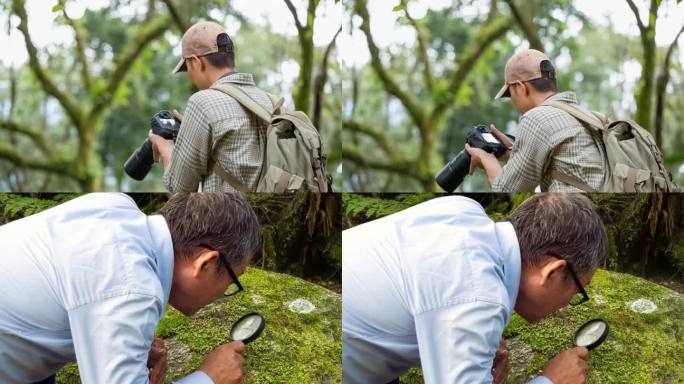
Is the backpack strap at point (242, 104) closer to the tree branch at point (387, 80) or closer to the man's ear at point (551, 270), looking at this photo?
the tree branch at point (387, 80)

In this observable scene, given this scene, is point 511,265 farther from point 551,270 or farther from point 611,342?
point 611,342

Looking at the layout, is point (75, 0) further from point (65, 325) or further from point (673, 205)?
point (673, 205)

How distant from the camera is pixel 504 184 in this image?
360 centimetres

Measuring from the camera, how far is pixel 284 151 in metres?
3.54

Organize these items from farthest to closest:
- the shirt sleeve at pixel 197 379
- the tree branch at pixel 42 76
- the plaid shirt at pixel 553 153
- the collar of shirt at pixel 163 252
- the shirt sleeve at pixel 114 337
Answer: the tree branch at pixel 42 76
the plaid shirt at pixel 553 153
the shirt sleeve at pixel 197 379
the collar of shirt at pixel 163 252
the shirt sleeve at pixel 114 337

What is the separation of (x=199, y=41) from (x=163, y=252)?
1.21 metres

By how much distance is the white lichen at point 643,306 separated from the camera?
3682 mm

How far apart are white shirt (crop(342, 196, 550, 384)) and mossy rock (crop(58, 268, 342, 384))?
1.81 feet

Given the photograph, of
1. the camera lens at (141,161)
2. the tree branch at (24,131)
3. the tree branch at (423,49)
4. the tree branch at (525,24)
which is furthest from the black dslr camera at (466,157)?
the tree branch at (24,131)

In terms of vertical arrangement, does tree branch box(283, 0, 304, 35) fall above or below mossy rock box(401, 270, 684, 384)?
above

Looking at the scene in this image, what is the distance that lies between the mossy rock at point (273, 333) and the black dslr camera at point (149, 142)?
0.56m

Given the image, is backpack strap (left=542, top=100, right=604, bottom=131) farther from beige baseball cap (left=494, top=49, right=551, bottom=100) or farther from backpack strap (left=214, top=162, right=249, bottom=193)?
backpack strap (left=214, top=162, right=249, bottom=193)

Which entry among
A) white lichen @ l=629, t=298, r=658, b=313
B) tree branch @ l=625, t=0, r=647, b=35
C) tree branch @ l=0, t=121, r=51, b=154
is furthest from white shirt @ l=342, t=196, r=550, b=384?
tree branch @ l=0, t=121, r=51, b=154

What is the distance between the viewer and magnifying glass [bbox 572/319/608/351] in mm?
3600
